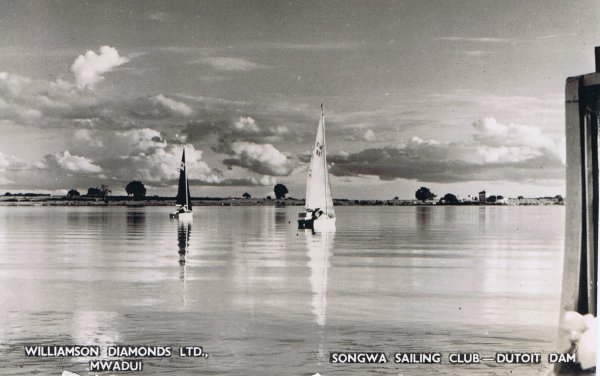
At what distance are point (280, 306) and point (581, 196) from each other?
14.1 feet

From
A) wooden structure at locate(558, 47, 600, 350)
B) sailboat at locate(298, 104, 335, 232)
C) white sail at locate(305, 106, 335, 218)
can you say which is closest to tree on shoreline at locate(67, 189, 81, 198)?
wooden structure at locate(558, 47, 600, 350)

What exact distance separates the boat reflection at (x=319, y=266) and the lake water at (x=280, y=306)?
0.03m

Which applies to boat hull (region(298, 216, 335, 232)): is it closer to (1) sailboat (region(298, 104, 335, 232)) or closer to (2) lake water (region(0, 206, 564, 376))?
(1) sailboat (region(298, 104, 335, 232))

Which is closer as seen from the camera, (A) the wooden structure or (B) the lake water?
(A) the wooden structure

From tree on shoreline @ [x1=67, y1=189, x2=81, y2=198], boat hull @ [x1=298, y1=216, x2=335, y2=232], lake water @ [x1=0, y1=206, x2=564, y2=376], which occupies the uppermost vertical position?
tree on shoreline @ [x1=67, y1=189, x2=81, y2=198]

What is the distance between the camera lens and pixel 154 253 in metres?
16.2

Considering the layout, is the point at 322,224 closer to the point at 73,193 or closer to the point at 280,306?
the point at 73,193

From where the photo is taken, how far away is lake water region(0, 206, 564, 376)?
254 inches

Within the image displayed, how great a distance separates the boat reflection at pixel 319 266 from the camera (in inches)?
342

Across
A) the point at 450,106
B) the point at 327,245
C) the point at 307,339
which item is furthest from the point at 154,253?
the point at 307,339

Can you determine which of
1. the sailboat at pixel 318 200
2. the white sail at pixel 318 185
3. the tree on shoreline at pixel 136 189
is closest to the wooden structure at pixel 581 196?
the tree on shoreline at pixel 136 189

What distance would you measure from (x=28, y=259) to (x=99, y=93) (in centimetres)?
596

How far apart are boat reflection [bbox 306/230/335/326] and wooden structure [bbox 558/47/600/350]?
301 centimetres

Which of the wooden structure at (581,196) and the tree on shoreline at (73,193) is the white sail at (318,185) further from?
the wooden structure at (581,196)
